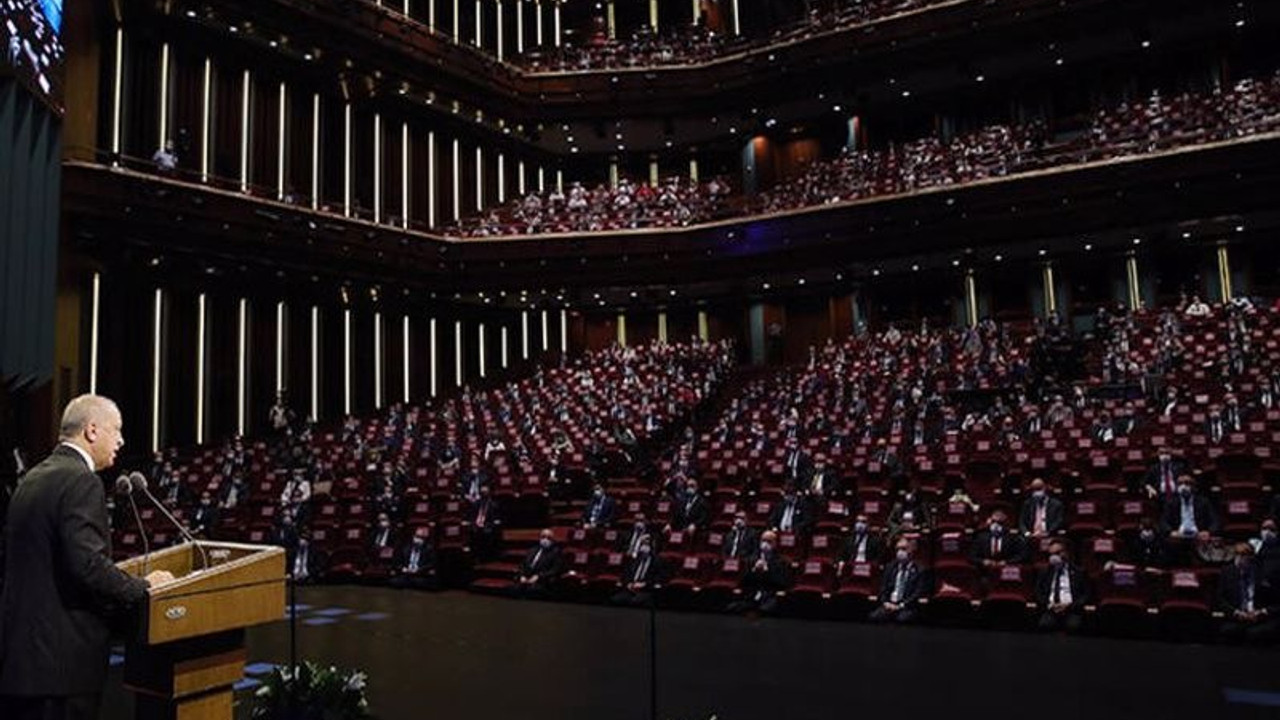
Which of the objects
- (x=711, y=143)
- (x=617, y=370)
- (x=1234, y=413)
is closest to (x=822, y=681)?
(x=1234, y=413)

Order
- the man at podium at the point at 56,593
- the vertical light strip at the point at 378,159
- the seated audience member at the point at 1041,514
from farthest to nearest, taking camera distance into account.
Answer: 1. the vertical light strip at the point at 378,159
2. the seated audience member at the point at 1041,514
3. the man at podium at the point at 56,593

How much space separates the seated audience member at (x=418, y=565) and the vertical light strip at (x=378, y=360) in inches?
448

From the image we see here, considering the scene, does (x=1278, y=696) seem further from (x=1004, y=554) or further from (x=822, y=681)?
(x=1004, y=554)

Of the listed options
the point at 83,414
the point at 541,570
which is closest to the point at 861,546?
the point at 541,570

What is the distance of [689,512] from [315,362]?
12.5 m

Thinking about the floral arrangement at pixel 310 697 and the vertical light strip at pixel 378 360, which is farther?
the vertical light strip at pixel 378 360

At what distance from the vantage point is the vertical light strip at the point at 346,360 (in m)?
20.8

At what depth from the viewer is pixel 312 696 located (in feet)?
12.2

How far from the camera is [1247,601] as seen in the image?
6.88 m

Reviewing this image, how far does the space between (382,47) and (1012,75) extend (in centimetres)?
1343

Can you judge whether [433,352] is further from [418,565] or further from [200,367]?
[418,565]

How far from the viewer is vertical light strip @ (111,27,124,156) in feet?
54.5

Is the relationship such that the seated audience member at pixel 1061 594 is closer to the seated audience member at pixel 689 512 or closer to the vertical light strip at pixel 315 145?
the seated audience member at pixel 689 512

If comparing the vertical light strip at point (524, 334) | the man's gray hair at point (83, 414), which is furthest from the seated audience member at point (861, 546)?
the vertical light strip at point (524, 334)
